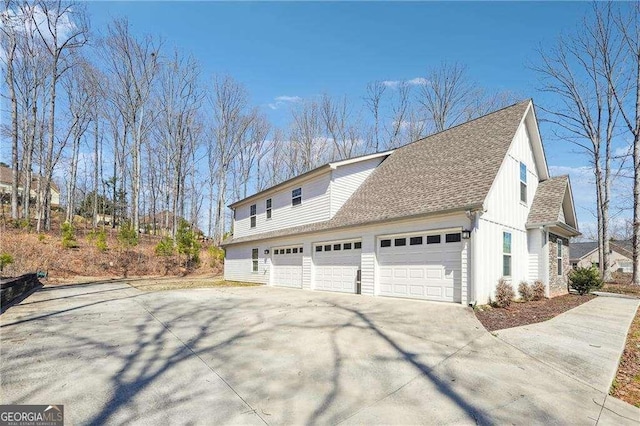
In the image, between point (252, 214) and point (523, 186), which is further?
point (252, 214)

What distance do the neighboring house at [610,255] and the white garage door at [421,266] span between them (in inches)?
1618

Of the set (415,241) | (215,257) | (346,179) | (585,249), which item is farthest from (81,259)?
(585,249)

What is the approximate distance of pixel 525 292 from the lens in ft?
36.6

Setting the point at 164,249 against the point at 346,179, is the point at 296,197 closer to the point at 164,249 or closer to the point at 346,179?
the point at 346,179

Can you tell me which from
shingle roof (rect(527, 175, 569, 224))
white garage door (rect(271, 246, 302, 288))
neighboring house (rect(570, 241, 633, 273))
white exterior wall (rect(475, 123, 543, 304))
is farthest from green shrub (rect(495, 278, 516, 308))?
neighboring house (rect(570, 241, 633, 273))

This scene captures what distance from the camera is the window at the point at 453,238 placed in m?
9.42

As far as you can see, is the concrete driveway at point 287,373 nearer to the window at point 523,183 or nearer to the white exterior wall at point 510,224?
the white exterior wall at point 510,224

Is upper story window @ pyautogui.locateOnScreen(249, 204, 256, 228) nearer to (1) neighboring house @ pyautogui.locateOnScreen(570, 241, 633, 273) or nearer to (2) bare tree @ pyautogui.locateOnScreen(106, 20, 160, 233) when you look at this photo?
(2) bare tree @ pyautogui.locateOnScreen(106, 20, 160, 233)

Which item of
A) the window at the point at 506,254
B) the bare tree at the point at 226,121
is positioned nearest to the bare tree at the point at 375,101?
the bare tree at the point at 226,121

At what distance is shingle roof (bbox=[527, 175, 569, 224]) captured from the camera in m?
11.9

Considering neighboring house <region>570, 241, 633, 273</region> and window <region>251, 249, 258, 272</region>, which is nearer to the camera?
window <region>251, 249, 258, 272</region>

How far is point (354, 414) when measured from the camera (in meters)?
3.51

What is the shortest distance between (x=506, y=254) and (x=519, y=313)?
2371 mm
